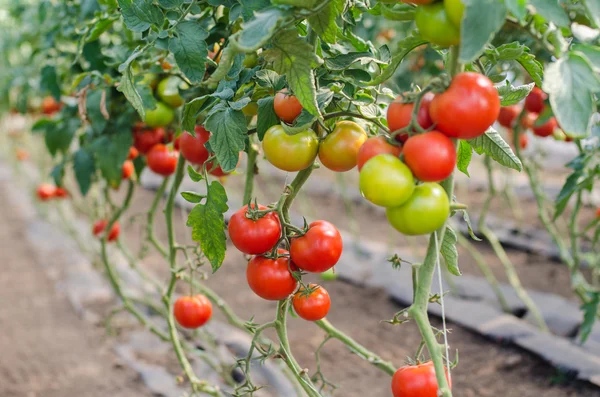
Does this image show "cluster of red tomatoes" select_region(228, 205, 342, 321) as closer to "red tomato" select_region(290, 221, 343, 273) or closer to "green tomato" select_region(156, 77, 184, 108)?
"red tomato" select_region(290, 221, 343, 273)

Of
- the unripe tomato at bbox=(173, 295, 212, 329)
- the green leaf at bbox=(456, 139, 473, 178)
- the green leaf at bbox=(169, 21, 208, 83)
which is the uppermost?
the green leaf at bbox=(169, 21, 208, 83)

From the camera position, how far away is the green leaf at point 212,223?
0.82 metres

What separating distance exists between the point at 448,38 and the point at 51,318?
8.48 ft

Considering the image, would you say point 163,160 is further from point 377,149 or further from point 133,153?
point 377,149

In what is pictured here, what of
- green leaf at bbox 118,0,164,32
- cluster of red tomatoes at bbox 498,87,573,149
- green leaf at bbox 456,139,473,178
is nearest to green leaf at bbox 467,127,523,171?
green leaf at bbox 456,139,473,178

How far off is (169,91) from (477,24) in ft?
2.87

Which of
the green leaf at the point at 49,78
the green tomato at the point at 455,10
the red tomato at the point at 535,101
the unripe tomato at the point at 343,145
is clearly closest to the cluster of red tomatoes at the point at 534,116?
the red tomato at the point at 535,101

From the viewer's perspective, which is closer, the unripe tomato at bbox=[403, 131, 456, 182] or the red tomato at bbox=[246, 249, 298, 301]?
the unripe tomato at bbox=[403, 131, 456, 182]

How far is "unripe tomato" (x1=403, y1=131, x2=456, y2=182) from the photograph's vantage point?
0.55m

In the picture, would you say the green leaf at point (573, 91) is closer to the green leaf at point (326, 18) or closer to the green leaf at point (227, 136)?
the green leaf at point (326, 18)

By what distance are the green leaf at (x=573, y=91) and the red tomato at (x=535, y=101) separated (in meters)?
1.16

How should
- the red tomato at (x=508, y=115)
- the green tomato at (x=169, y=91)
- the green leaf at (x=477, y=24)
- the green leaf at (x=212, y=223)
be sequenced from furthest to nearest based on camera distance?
1. the red tomato at (x=508, y=115)
2. the green tomato at (x=169, y=91)
3. the green leaf at (x=212, y=223)
4. the green leaf at (x=477, y=24)

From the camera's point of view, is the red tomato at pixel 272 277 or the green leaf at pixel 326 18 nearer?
the green leaf at pixel 326 18

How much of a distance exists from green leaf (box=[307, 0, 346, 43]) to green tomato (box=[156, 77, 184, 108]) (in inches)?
23.8
